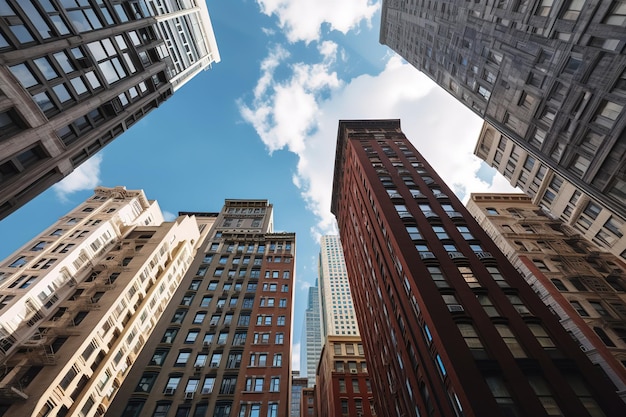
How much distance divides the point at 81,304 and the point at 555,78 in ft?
→ 221

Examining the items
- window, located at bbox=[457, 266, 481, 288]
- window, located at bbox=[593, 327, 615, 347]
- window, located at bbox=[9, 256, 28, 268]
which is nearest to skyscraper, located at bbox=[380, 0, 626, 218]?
window, located at bbox=[457, 266, 481, 288]

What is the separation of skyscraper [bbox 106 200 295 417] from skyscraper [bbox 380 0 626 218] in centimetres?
3810

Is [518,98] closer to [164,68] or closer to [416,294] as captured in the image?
[416,294]

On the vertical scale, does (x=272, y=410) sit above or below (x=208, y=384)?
below

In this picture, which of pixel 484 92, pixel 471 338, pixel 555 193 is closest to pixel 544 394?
pixel 471 338

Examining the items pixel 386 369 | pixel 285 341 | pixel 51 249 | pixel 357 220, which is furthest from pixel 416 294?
pixel 51 249

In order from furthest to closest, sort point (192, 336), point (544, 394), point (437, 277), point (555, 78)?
point (192, 336), point (437, 277), point (555, 78), point (544, 394)

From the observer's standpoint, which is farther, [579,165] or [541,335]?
[579,165]

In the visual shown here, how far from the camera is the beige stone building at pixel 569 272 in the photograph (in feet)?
107

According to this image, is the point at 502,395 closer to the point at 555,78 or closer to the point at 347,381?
the point at 555,78

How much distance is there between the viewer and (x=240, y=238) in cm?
6406

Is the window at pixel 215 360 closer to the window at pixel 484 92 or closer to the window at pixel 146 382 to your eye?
the window at pixel 146 382

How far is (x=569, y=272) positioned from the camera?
139 ft

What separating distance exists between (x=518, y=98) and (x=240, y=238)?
53109 mm
